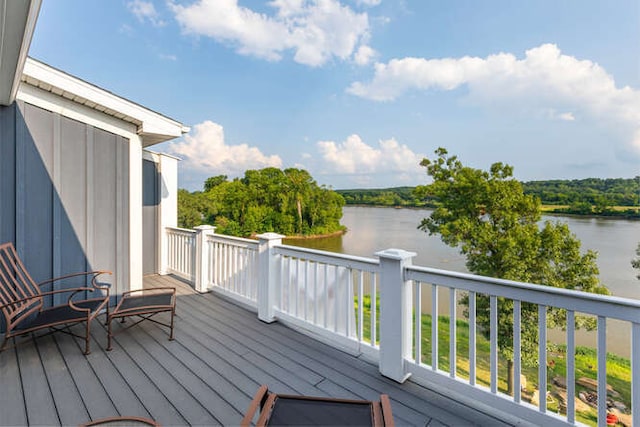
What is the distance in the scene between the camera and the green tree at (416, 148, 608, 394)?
10.7 metres

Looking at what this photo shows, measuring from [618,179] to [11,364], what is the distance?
61.3 feet

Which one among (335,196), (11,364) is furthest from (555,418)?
(335,196)

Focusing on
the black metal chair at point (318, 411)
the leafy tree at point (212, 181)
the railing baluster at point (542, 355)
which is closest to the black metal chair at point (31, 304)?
the black metal chair at point (318, 411)

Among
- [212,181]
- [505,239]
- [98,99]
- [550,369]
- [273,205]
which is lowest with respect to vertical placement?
[550,369]

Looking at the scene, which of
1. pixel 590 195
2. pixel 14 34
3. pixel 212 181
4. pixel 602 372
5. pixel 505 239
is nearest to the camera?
pixel 602 372

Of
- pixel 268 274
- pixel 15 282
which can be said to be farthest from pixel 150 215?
pixel 268 274

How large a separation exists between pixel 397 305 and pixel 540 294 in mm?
947

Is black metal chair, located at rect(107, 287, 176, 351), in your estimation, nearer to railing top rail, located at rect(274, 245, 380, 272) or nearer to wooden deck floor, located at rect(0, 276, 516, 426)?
wooden deck floor, located at rect(0, 276, 516, 426)

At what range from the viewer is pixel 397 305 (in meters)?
2.42

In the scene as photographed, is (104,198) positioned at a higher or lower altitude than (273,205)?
lower

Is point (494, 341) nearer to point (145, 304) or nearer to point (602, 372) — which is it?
point (602, 372)

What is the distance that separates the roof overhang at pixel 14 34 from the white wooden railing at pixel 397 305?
97.0 inches

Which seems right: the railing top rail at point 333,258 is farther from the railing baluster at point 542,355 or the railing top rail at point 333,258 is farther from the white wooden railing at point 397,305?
the railing baluster at point 542,355

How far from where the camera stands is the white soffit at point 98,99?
10.3 feet
